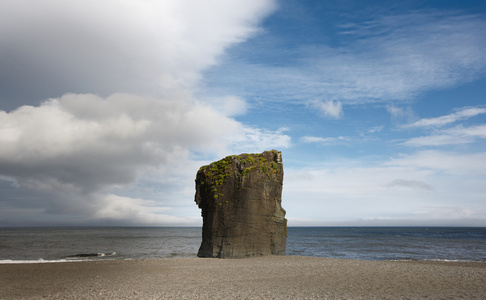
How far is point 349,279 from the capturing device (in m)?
16.8

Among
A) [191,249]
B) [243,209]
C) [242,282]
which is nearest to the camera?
[242,282]

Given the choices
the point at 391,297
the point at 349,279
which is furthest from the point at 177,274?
the point at 391,297

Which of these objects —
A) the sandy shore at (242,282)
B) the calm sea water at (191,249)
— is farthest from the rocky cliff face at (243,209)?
the calm sea water at (191,249)

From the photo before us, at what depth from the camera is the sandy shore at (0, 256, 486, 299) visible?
13539 millimetres

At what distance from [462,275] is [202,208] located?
20334mm

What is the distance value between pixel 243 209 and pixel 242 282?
1087 centimetres

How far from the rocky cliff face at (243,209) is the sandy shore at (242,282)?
12.5 ft

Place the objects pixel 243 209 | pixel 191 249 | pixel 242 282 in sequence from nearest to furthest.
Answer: pixel 242 282, pixel 243 209, pixel 191 249

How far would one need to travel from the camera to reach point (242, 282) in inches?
634

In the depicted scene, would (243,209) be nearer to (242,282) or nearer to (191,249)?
(242,282)

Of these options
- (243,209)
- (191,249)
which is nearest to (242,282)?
(243,209)

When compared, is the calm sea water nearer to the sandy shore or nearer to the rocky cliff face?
the rocky cliff face

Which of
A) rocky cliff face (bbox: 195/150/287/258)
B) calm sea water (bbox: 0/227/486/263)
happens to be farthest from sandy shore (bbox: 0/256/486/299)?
calm sea water (bbox: 0/227/486/263)

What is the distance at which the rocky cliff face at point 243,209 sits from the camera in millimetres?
26766
